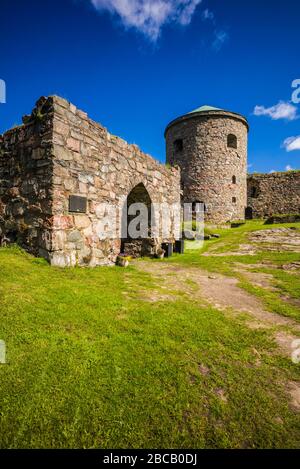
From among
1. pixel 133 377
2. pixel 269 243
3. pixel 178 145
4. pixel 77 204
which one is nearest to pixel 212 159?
pixel 178 145

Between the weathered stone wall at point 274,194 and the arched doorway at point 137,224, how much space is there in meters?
19.4

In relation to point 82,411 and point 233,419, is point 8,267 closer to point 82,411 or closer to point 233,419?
point 82,411

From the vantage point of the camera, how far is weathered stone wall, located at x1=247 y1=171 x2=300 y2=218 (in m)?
24.2

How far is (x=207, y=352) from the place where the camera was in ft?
8.32

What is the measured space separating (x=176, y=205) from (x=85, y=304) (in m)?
7.98

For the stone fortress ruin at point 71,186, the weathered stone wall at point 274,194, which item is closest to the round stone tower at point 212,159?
the weathered stone wall at point 274,194

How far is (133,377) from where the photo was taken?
205 centimetres

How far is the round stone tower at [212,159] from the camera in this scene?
2156 cm

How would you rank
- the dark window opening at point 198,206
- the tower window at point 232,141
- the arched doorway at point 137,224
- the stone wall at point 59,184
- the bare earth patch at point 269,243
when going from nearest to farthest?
the stone wall at point 59,184 → the arched doorway at point 137,224 → the bare earth patch at point 269,243 → the dark window opening at point 198,206 → the tower window at point 232,141

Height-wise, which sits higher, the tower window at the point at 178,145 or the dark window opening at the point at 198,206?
the tower window at the point at 178,145

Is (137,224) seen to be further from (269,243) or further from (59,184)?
(269,243)

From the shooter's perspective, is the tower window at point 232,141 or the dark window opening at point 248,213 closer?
the tower window at point 232,141

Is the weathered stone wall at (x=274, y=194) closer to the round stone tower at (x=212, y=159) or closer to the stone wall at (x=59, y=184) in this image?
the round stone tower at (x=212, y=159)

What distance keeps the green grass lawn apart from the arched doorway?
4885 millimetres
